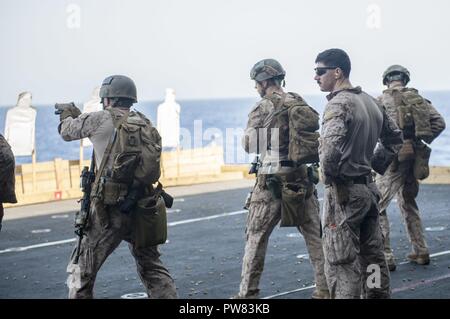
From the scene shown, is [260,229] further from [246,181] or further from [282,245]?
[246,181]

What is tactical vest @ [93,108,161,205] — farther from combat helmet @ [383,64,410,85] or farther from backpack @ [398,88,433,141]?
combat helmet @ [383,64,410,85]

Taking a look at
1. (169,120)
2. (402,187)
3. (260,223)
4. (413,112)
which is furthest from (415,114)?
(169,120)

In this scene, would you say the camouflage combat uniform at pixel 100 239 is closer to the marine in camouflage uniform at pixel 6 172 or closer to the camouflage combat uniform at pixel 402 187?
the marine in camouflage uniform at pixel 6 172

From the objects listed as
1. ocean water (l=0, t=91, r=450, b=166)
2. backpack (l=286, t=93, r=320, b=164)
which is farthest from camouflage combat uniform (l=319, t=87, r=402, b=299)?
ocean water (l=0, t=91, r=450, b=166)

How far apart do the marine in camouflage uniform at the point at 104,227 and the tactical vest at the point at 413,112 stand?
3.75 m

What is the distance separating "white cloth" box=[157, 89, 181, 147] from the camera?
2286 centimetres

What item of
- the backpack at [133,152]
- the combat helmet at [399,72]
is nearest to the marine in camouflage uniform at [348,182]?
the backpack at [133,152]

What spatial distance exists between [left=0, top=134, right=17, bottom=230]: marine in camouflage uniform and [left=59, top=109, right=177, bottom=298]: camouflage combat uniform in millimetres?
1031

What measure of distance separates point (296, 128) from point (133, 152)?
1.78 metres

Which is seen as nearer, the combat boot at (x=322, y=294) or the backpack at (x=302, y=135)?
the backpack at (x=302, y=135)

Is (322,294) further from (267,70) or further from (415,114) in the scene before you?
(415,114)

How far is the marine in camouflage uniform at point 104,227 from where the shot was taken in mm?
8242

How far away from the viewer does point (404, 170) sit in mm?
11305
